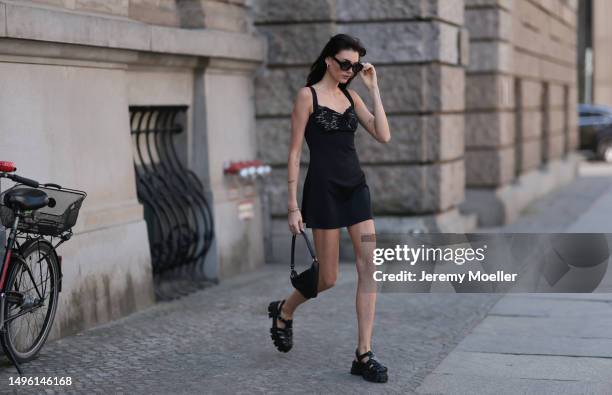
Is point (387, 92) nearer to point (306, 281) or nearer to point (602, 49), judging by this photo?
point (306, 281)

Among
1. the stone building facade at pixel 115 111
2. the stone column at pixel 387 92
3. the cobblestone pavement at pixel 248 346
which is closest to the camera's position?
the cobblestone pavement at pixel 248 346

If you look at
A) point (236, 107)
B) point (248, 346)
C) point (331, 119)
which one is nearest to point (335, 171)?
point (331, 119)

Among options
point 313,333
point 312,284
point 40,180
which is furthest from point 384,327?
point 40,180

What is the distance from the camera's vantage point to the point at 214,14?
969 centimetres

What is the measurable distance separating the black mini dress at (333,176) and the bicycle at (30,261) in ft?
4.65

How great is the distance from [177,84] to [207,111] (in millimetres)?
432

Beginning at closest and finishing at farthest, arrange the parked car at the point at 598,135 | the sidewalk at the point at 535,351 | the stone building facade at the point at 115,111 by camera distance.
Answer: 1. the sidewalk at the point at 535,351
2. the stone building facade at the point at 115,111
3. the parked car at the point at 598,135

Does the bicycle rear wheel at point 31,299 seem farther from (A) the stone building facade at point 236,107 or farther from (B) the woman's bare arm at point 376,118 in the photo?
(B) the woman's bare arm at point 376,118

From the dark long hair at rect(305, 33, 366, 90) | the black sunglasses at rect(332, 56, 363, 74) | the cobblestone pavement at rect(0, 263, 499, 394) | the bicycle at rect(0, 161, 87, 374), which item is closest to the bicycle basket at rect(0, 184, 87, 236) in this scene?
the bicycle at rect(0, 161, 87, 374)

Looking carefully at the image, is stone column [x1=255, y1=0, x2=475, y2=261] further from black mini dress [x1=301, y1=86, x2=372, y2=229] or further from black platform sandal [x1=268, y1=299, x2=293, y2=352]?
black mini dress [x1=301, y1=86, x2=372, y2=229]

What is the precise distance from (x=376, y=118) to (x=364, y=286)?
36.7 inches

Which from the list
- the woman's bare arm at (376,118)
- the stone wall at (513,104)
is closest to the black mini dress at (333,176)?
the woman's bare arm at (376,118)

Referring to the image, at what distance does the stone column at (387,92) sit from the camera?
10266 millimetres

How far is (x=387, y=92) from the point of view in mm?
10352
